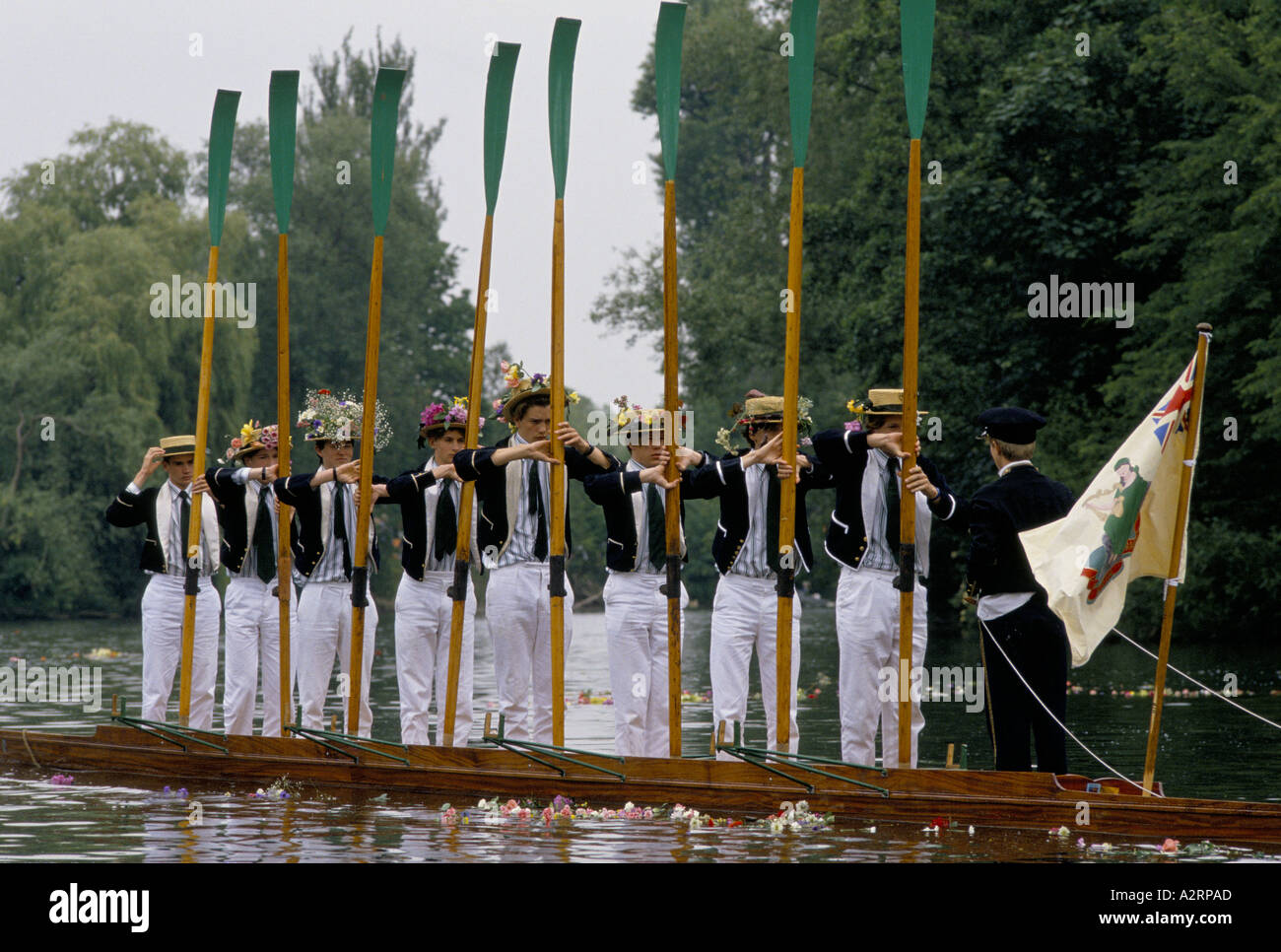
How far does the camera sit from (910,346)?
29.5 feet

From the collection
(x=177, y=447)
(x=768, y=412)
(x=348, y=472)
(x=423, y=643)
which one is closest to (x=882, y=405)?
(x=768, y=412)

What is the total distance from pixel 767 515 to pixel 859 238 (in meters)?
23.8

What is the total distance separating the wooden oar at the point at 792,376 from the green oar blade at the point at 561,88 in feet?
4.74

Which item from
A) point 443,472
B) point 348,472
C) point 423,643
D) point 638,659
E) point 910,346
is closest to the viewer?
point 910,346

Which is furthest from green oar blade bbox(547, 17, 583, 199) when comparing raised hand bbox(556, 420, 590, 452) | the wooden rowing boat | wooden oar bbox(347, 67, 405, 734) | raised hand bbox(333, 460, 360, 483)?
the wooden rowing boat

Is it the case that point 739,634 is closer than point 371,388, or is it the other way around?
point 739,634

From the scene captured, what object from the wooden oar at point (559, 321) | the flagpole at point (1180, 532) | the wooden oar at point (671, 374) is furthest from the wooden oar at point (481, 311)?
the flagpole at point (1180, 532)

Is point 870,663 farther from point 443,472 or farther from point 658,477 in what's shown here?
point 443,472

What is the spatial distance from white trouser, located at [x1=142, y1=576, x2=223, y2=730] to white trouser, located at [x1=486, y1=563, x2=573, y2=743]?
2.27 m

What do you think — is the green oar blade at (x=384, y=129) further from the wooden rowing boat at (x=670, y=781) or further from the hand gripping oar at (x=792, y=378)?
the wooden rowing boat at (x=670, y=781)

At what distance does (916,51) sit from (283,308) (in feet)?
14.4

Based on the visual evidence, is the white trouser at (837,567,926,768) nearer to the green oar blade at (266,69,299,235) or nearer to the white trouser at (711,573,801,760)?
the white trouser at (711,573,801,760)

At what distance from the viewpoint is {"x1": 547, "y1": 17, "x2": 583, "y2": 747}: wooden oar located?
1002 cm
